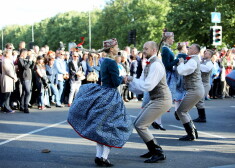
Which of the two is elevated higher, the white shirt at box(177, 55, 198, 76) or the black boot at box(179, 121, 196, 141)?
the white shirt at box(177, 55, 198, 76)

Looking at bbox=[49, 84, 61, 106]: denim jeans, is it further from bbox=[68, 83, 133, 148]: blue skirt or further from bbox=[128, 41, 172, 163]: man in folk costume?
bbox=[68, 83, 133, 148]: blue skirt

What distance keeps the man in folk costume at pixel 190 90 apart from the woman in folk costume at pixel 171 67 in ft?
2.44

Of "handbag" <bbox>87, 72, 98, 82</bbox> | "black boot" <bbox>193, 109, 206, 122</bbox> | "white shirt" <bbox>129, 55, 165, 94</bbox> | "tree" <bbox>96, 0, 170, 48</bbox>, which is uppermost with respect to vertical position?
"tree" <bbox>96, 0, 170, 48</bbox>

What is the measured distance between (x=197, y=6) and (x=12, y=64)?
33578 mm

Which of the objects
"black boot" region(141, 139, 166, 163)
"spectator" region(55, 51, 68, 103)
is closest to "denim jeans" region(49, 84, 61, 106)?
"spectator" region(55, 51, 68, 103)

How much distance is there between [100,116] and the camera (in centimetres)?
619

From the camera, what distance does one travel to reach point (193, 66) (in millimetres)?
8594

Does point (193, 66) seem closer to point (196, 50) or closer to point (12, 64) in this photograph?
point (196, 50)

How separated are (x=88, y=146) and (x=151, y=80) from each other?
2.21m

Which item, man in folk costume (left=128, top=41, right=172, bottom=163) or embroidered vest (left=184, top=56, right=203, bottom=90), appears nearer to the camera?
man in folk costume (left=128, top=41, right=172, bottom=163)

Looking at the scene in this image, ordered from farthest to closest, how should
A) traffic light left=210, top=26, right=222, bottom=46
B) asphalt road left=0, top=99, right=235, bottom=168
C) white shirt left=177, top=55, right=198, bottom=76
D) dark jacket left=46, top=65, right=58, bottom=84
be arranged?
traffic light left=210, top=26, right=222, bottom=46 → dark jacket left=46, top=65, right=58, bottom=84 → white shirt left=177, top=55, right=198, bottom=76 → asphalt road left=0, top=99, right=235, bottom=168

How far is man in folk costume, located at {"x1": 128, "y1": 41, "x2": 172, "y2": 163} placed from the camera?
252 inches

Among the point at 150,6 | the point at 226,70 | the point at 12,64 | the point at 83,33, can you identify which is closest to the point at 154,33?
the point at 150,6

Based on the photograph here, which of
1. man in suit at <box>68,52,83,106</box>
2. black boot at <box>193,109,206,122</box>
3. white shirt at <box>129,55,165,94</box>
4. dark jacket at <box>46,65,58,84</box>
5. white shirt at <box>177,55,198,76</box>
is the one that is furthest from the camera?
man in suit at <box>68,52,83,106</box>
